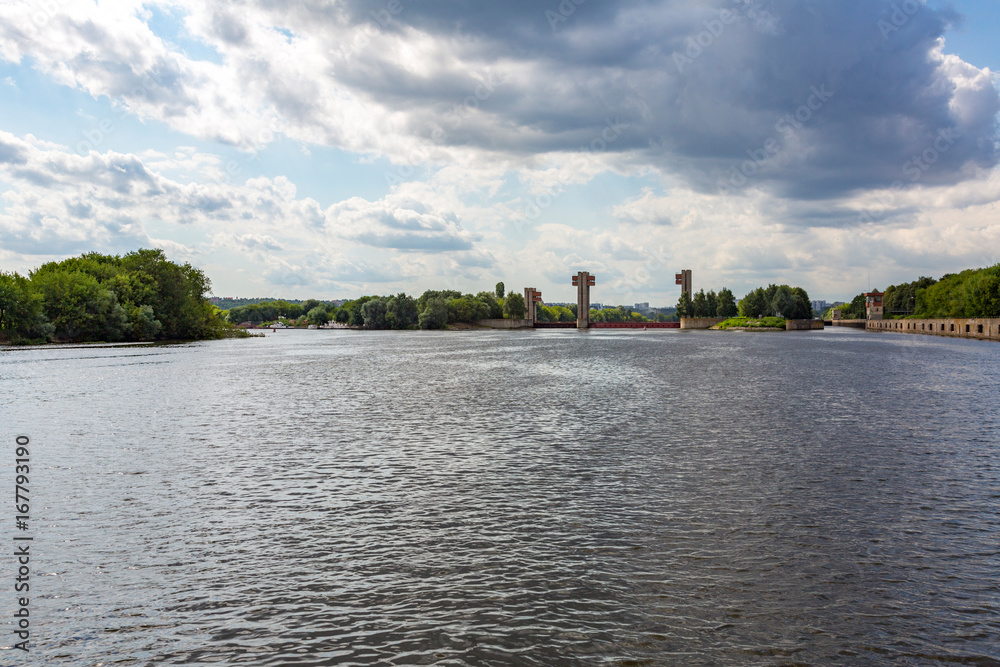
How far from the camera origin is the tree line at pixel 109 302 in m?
116

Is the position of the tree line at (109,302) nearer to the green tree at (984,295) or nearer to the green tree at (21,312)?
the green tree at (21,312)

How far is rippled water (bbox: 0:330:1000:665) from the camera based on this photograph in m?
10.2

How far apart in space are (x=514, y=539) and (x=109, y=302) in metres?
139

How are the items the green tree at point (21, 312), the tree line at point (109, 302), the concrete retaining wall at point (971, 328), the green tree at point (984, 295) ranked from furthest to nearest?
the green tree at point (984, 295) → the concrete retaining wall at point (971, 328) → the tree line at point (109, 302) → the green tree at point (21, 312)

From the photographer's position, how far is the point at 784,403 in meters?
40.6

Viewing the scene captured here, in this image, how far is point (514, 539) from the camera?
14.9 meters

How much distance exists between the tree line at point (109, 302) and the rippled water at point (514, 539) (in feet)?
335

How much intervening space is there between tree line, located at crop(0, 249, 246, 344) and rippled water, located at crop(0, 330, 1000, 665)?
102 metres

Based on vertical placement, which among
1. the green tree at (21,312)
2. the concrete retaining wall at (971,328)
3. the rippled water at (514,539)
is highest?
the green tree at (21,312)

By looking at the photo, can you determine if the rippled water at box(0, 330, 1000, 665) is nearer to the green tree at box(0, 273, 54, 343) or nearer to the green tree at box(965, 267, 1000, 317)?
the green tree at box(0, 273, 54, 343)

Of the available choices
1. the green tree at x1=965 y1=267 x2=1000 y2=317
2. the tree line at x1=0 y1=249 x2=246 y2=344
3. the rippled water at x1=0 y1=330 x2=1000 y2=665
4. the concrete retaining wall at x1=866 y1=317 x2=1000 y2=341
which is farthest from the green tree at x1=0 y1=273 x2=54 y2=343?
the green tree at x1=965 y1=267 x2=1000 y2=317

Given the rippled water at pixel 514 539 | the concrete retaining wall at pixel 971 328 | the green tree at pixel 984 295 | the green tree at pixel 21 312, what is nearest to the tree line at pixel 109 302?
the green tree at pixel 21 312

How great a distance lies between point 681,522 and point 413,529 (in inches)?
276

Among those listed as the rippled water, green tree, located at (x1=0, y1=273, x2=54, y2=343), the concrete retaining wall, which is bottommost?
the rippled water
